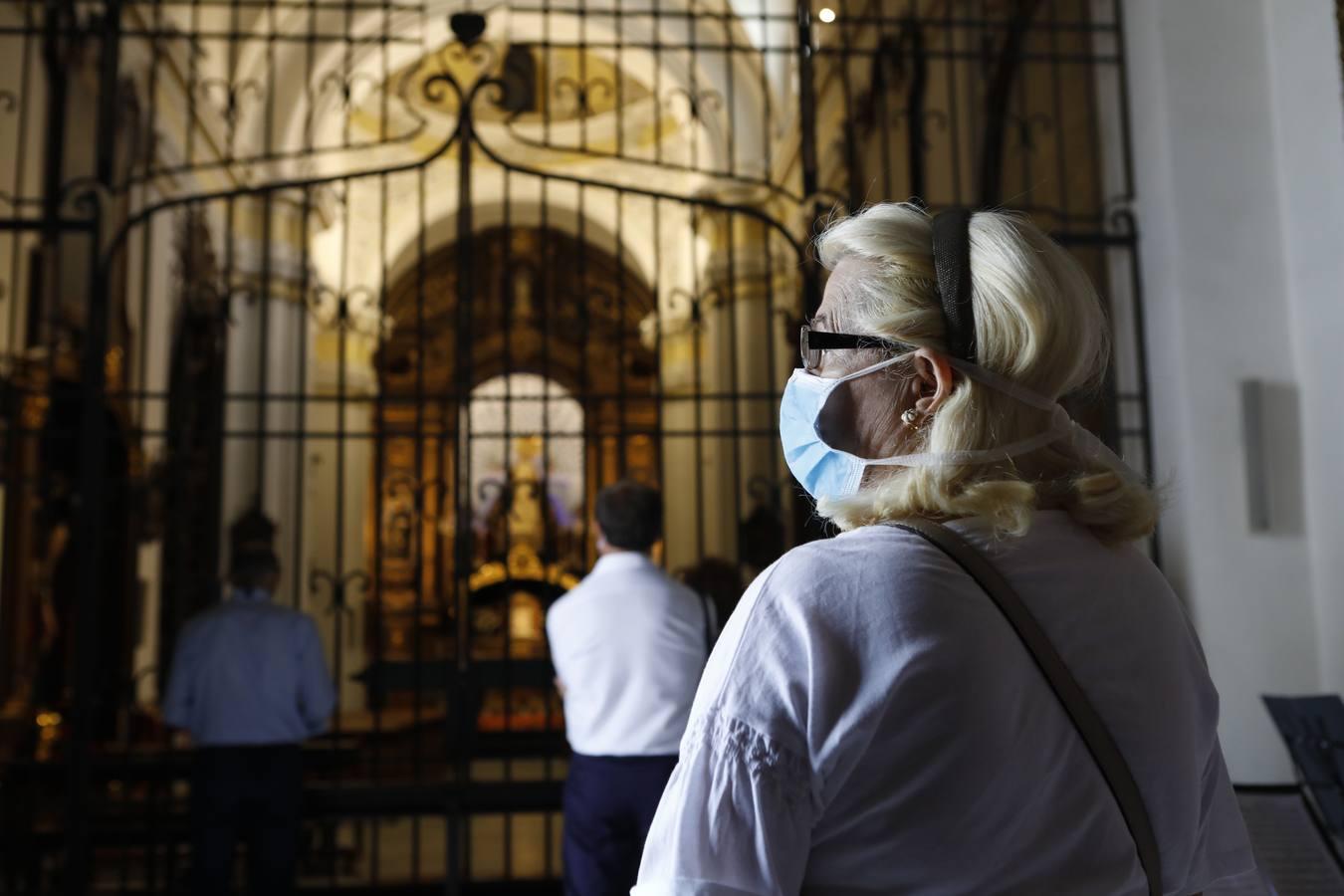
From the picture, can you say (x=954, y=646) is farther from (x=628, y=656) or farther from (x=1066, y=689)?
(x=628, y=656)

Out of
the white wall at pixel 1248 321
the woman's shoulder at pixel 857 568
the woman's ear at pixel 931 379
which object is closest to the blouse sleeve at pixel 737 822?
the woman's shoulder at pixel 857 568

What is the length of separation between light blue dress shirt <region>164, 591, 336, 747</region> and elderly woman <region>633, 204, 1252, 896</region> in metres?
4.06

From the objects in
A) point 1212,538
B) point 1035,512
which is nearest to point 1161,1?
point 1212,538

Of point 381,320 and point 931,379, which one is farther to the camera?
point 381,320

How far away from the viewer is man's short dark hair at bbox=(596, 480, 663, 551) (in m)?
4.03

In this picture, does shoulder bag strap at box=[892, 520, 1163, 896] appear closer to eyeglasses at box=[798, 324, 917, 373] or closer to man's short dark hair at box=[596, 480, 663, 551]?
eyeglasses at box=[798, 324, 917, 373]

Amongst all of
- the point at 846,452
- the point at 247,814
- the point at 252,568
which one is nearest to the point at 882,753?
the point at 846,452

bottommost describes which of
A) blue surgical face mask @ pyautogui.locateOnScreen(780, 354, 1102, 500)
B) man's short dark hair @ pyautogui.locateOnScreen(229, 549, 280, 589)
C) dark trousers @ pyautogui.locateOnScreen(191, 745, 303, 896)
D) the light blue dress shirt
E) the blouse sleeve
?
dark trousers @ pyautogui.locateOnScreen(191, 745, 303, 896)

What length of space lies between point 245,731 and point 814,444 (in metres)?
4.00

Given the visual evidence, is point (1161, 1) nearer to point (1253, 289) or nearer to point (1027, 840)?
point (1253, 289)

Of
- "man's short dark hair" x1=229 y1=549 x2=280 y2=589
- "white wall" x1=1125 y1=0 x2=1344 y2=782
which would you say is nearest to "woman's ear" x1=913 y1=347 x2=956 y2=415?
"white wall" x1=1125 y1=0 x2=1344 y2=782

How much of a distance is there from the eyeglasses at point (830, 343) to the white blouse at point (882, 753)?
0.74ft

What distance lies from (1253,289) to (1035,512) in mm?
3992

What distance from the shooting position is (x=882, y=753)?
1102mm
